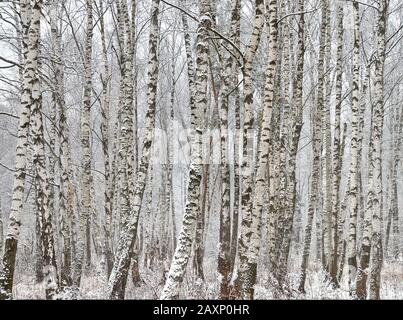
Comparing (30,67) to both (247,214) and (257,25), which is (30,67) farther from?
(247,214)

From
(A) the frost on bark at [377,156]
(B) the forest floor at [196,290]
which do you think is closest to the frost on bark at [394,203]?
(B) the forest floor at [196,290]

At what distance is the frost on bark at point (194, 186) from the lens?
7.01 meters

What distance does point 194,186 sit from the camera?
291 inches

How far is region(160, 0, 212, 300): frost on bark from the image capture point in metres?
7.01

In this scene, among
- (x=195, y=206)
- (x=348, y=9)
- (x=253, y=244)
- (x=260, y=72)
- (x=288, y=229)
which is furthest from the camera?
(x=260, y=72)

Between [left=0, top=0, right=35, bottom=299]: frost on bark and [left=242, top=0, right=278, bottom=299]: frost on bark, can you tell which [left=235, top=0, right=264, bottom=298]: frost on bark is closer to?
[left=242, top=0, right=278, bottom=299]: frost on bark

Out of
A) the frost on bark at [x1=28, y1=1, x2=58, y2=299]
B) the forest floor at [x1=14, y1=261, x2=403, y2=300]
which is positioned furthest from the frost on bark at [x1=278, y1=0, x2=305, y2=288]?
the frost on bark at [x1=28, y1=1, x2=58, y2=299]

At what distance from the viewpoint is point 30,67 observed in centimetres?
834

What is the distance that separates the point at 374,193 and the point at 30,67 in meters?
7.26

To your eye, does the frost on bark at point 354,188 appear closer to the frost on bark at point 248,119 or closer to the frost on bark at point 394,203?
the frost on bark at point 248,119

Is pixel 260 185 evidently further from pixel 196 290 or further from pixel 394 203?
pixel 394 203

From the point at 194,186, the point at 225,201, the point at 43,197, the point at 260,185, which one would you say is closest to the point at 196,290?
the point at 225,201

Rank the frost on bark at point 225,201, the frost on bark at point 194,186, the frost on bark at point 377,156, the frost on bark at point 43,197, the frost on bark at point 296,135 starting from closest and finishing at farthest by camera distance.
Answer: the frost on bark at point 194,186 → the frost on bark at point 43,197 → the frost on bark at point 377,156 → the frost on bark at point 225,201 → the frost on bark at point 296,135
